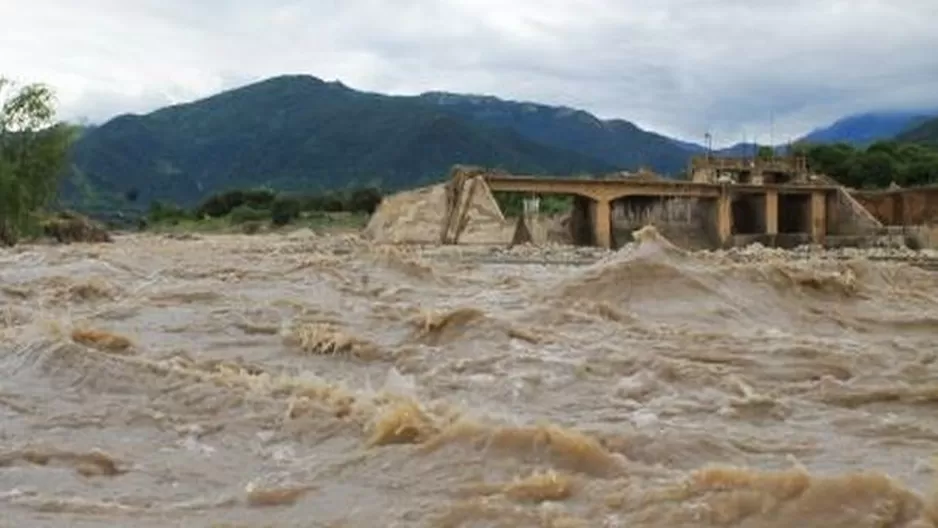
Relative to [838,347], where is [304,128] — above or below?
above

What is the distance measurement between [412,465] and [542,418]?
1.60 m

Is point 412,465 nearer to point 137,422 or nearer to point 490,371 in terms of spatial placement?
point 137,422

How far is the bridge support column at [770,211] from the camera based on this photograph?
49375 mm

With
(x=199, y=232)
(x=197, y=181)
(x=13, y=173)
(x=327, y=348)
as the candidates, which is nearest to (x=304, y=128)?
(x=197, y=181)

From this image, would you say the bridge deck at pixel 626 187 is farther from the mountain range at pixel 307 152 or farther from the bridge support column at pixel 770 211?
the mountain range at pixel 307 152

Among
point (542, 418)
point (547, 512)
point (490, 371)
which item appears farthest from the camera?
point (490, 371)

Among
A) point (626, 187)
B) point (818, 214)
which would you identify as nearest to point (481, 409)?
point (626, 187)

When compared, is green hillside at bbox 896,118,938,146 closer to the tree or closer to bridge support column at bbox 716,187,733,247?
bridge support column at bbox 716,187,733,247

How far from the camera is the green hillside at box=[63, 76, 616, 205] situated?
504 feet

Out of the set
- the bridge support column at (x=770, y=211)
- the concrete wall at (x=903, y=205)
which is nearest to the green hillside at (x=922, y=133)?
the concrete wall at (x=903, y=205)

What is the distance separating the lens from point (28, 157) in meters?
47.2

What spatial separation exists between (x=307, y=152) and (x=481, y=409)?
166718 millimetres

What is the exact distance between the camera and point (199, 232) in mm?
69938

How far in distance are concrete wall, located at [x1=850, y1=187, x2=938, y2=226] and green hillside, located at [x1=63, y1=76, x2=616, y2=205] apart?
302 feet
